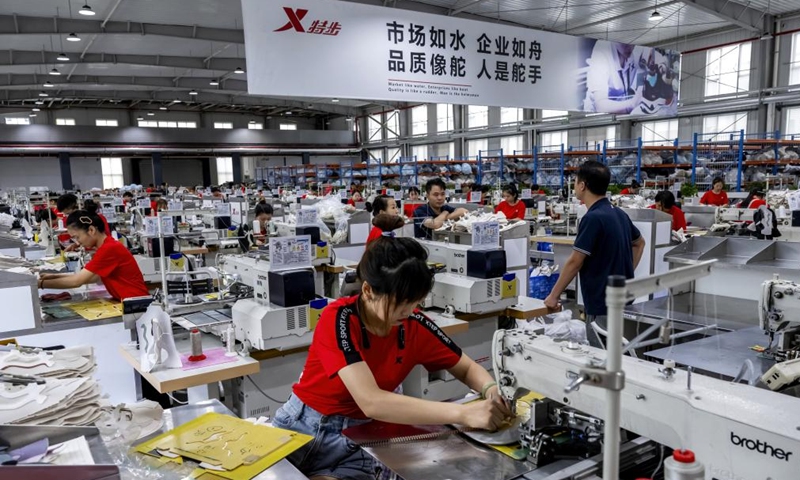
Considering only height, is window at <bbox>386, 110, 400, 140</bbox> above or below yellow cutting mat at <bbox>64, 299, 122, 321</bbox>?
above

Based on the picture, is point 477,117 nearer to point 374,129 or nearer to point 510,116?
point 510,116

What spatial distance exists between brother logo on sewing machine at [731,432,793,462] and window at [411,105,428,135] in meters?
20.4

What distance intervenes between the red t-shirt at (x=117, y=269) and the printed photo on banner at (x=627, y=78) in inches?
182

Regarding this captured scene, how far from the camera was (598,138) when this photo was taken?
16047mm

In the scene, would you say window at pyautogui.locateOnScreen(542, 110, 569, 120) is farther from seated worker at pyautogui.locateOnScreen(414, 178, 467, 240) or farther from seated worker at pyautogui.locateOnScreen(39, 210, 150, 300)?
seated worker at pyautogui.locateOnScreen(39, 210, 150, 300)

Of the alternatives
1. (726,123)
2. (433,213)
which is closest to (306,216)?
(433,213)

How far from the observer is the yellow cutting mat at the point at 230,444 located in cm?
151

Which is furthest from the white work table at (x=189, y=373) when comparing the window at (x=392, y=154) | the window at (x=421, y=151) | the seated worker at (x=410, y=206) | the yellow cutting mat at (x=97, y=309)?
the window at (x=392, y=154)

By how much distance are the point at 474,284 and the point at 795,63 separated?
12.4 metres

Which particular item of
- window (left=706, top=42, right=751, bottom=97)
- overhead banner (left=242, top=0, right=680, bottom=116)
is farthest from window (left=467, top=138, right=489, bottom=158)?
overhead banner (left=242, top=0, right=680, bottom=116)

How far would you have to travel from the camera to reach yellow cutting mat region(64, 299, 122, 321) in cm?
377

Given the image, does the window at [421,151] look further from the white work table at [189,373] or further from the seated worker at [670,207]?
the white work table at [189,373]

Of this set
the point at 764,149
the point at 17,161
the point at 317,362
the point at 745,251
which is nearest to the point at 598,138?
the point at 764,149

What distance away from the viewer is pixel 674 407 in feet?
4.25
